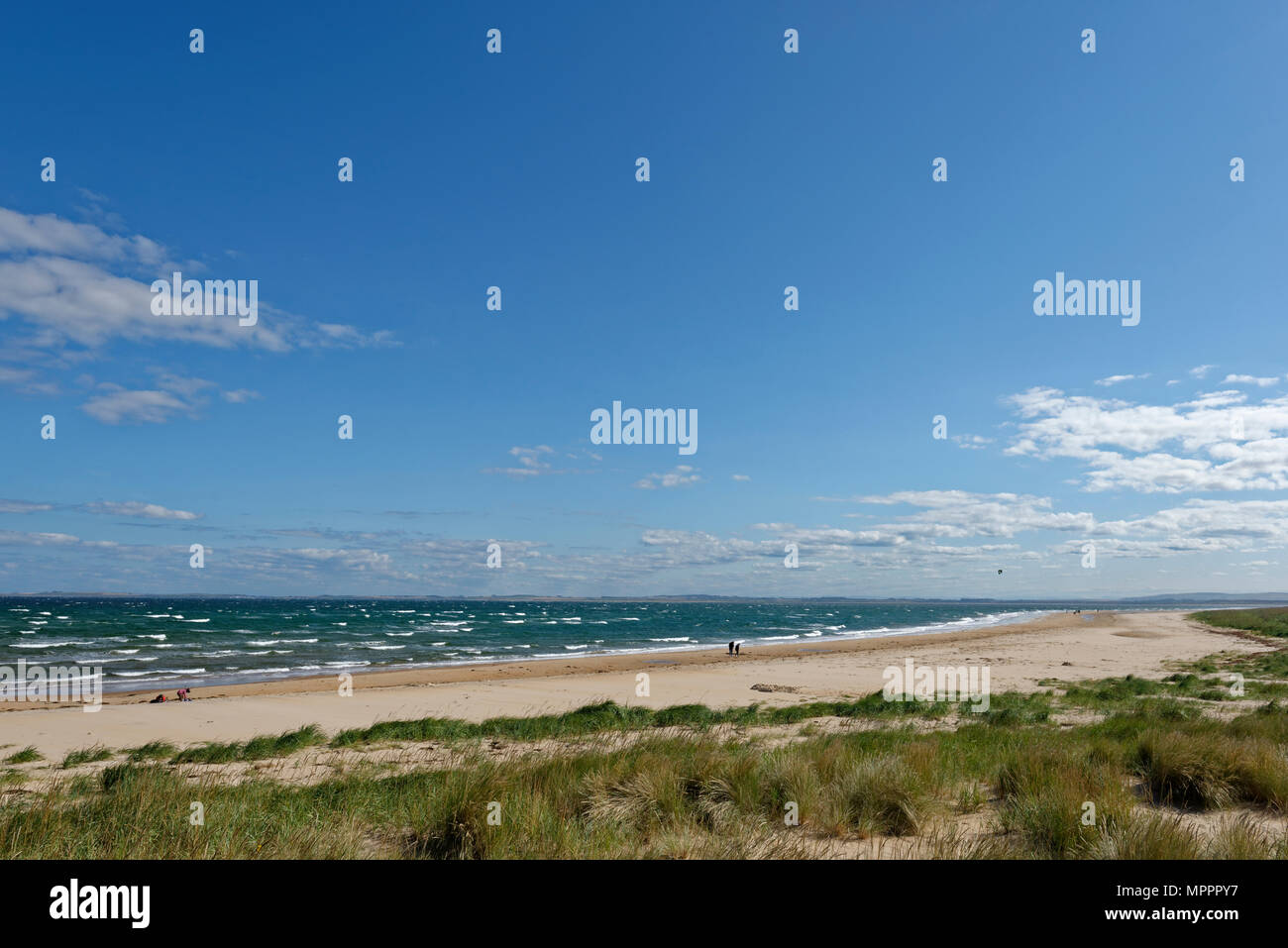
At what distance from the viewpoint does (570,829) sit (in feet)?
18.6

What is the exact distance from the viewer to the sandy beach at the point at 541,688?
55.2ft

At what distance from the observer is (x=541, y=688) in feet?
84.6

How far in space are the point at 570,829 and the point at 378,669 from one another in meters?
32.3
